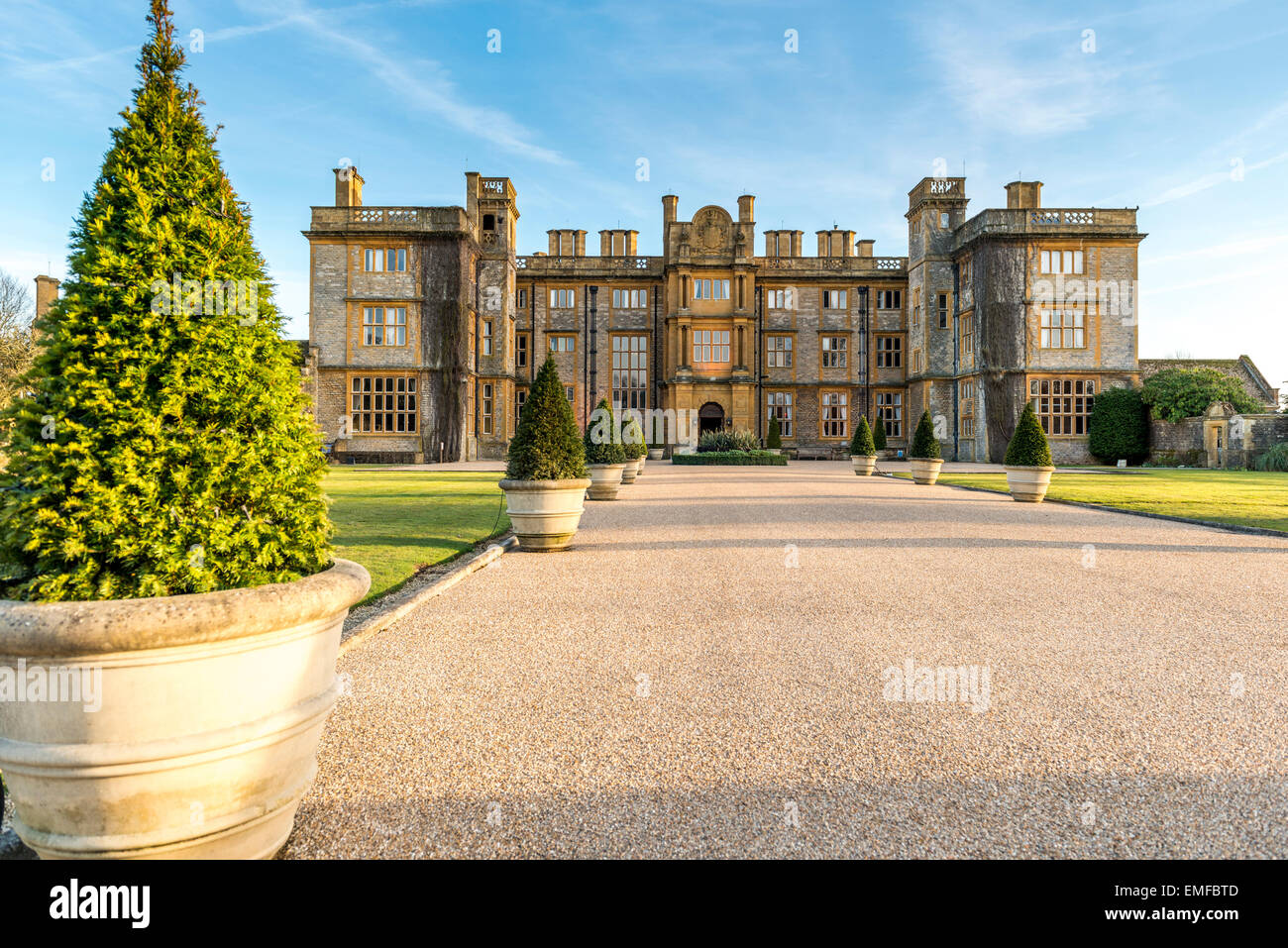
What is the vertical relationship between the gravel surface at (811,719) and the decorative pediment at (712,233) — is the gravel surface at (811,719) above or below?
below

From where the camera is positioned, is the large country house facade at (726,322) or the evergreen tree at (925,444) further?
the large country house facade at (726,322)

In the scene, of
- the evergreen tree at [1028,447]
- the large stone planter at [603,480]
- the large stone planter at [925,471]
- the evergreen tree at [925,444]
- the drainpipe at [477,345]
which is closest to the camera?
the evergreen tree at [1028,447]

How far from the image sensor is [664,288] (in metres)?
38.8

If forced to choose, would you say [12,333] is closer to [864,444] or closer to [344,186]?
[344,186]

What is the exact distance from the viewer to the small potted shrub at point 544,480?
27.7ft

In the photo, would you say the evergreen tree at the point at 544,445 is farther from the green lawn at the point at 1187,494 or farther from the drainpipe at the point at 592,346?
the drainpipe at the point at 592,346

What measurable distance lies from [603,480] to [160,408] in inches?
506

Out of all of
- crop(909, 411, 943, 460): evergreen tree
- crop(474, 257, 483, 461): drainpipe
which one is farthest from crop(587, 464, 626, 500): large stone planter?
crop(474, 257, 483, 461): drainpipe

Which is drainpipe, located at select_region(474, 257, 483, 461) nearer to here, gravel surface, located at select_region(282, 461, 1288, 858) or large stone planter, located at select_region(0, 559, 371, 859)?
gravel surface, located at select_region(282, 461, 1288, 858)

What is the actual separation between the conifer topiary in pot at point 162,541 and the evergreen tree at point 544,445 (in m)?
5.74

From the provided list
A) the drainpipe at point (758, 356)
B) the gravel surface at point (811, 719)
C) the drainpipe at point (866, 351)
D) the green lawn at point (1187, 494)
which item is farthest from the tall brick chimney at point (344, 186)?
the gravel surface at point (811, 719)

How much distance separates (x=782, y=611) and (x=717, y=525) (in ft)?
16.8
